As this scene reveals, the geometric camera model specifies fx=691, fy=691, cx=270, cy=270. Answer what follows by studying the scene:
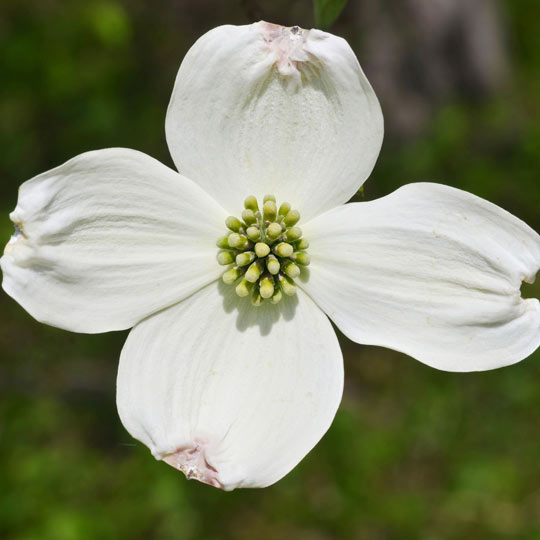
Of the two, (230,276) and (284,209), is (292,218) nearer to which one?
(284,209)

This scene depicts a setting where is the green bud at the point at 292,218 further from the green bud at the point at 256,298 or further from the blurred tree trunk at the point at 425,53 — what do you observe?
the blurred tree trunk at the point at 425,53

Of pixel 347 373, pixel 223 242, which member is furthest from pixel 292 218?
pixel 347 373

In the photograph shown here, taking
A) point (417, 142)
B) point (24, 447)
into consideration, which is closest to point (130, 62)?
point (417, 142)

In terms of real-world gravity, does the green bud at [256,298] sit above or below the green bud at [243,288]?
below

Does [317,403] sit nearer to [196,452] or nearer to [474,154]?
[196,452]

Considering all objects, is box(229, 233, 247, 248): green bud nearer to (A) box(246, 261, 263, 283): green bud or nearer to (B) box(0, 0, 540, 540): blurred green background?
(A) box(246, 261, 263, 283): green bud

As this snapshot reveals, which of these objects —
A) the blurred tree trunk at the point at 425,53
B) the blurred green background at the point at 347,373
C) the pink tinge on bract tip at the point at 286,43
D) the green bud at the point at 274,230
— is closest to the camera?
the pink tinge on bract tip at the point at 286,43

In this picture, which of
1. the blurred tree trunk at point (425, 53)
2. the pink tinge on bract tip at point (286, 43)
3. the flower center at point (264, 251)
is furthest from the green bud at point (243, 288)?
the blurred tree trunk at point (425, 53)
